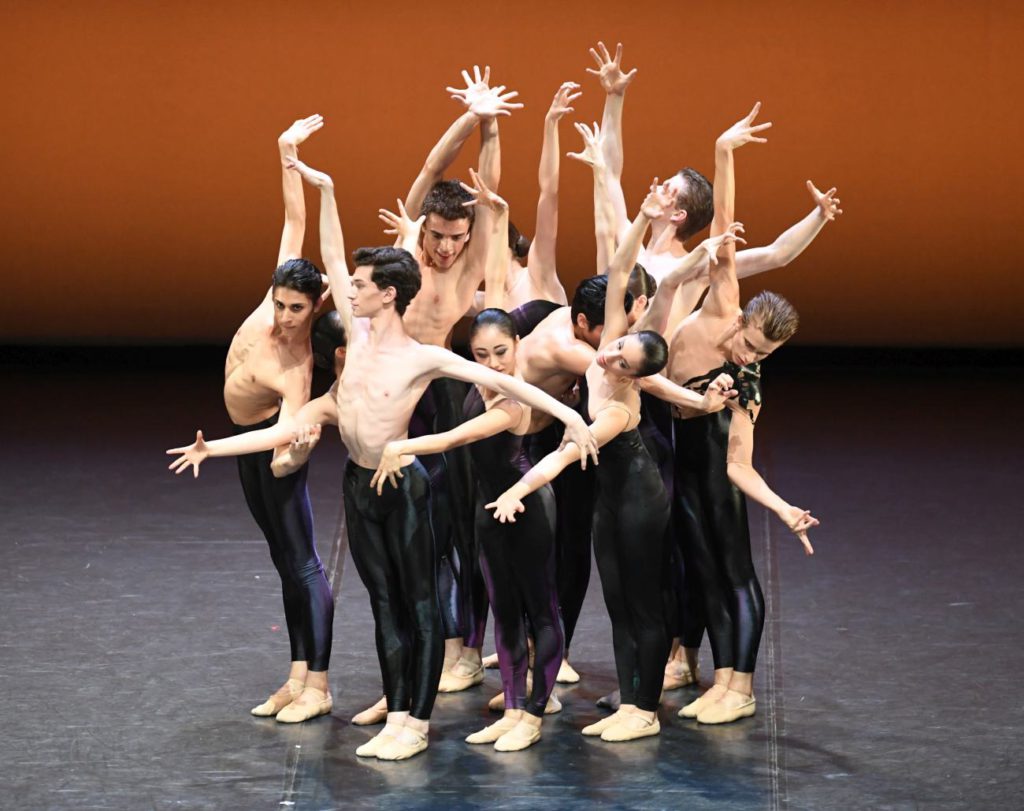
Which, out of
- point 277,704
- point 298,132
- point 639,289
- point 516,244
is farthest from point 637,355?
point 277,704

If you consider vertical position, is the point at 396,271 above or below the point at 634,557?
above

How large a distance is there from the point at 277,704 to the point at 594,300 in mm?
1432

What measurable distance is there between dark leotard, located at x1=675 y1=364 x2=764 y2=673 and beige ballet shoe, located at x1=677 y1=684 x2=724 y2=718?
0.08 m

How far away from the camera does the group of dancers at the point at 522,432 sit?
468 centimetres

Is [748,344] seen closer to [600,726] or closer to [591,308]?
[591,308]

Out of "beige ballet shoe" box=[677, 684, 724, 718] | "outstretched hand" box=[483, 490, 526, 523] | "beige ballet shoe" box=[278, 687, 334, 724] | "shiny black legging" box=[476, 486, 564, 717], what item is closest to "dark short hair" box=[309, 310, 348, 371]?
"shiny black legging" box=[476, 486, 564, 717]

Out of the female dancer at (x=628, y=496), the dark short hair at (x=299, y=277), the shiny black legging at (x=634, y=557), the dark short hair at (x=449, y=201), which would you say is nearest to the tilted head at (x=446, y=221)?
the dark short hair at (x=449, y=201)

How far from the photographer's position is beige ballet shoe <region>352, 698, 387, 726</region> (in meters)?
5.00

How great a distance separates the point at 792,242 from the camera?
503 centimetres

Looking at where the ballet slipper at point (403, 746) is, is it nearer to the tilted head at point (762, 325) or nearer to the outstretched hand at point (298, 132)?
the tilted head at point (762, 325)

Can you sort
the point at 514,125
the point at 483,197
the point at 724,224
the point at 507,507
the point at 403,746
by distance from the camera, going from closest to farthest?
the point at 507,507 → the point at 403,746 → the point at 724,224 → the point at 483,197 → the point at 514,125

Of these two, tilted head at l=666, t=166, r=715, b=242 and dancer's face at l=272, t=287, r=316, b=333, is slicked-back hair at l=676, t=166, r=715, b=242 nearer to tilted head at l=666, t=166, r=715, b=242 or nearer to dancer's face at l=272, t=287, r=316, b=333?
tilted head at l=666, t=166, r=715, b=242

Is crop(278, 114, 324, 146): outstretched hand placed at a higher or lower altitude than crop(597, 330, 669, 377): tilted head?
higher

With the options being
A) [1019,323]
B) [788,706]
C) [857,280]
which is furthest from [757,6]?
[788,706]
